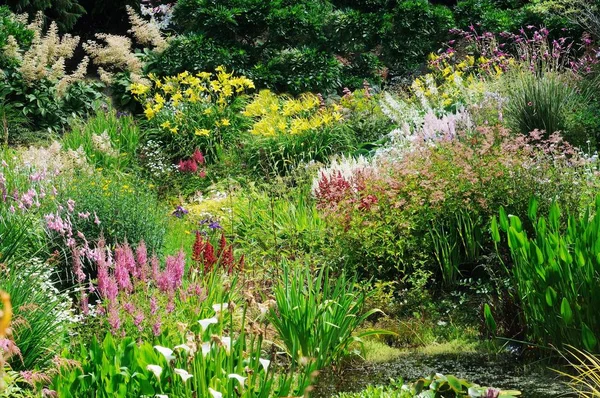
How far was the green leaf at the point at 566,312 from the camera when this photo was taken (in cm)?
437

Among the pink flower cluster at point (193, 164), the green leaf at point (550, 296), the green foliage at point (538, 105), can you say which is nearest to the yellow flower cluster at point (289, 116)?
the pink flower cluster at point (193, 164)

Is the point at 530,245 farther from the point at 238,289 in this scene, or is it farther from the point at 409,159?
the point at 409,159

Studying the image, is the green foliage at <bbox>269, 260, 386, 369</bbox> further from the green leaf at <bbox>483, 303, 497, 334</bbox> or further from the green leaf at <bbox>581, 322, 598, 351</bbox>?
the green leaf at <bbox>581, 322, 598, 351</bbox>

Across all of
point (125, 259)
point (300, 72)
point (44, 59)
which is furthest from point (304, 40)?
point (125, 259)

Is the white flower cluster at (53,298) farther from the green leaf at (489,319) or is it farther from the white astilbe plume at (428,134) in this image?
the white astilbe plume at (428,134)

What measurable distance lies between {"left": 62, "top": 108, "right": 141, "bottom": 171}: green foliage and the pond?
5387 mm

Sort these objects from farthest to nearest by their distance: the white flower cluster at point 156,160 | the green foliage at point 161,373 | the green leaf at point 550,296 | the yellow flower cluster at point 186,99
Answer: the yellow flower cluster at point 186,99 → the white flower cluster at point 156,160 → the green leaf at point 550,296 → the green foliage at point 161,373

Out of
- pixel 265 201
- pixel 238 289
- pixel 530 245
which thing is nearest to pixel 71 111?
pixel 265 201

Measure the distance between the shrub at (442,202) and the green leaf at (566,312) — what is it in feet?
5.83

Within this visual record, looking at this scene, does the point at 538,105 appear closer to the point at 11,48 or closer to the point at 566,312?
the point at 566,312

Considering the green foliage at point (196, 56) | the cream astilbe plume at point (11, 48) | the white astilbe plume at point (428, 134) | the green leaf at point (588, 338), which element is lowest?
the green leaf at point (588, 338)

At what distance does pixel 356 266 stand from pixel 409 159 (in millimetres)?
1253

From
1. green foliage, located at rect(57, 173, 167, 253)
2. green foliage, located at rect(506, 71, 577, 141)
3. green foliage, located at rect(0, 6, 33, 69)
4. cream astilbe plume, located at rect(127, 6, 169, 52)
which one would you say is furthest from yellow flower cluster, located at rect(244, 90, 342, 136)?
green foliage, located at rect(0, 6, 33, 69)

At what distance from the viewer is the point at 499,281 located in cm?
588
